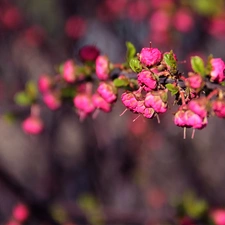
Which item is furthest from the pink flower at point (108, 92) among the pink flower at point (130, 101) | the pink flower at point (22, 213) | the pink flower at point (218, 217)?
the pink flower at point (22, 213)

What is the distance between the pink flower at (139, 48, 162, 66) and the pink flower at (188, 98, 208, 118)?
6.0 inches

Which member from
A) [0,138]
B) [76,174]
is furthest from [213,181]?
[0,138]

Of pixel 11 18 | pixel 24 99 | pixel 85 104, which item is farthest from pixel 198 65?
pixel 11 18

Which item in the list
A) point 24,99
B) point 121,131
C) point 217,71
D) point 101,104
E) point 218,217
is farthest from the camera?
point 121,131

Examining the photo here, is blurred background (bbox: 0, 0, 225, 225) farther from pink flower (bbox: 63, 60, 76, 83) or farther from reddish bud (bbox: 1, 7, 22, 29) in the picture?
pink flower (bbox: 63, 60, 76, 83)

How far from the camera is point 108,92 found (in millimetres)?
1361

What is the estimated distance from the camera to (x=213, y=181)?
180 inches

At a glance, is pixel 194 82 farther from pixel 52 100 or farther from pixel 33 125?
pixel 33 125

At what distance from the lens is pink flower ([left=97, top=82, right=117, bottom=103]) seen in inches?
53.7

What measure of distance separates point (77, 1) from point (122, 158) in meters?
1.79

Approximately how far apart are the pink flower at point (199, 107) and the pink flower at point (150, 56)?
0.50 feet

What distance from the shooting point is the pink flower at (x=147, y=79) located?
111cm

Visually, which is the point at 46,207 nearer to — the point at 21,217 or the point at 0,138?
the point at 21,217

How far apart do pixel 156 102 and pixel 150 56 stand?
13 centimetres
